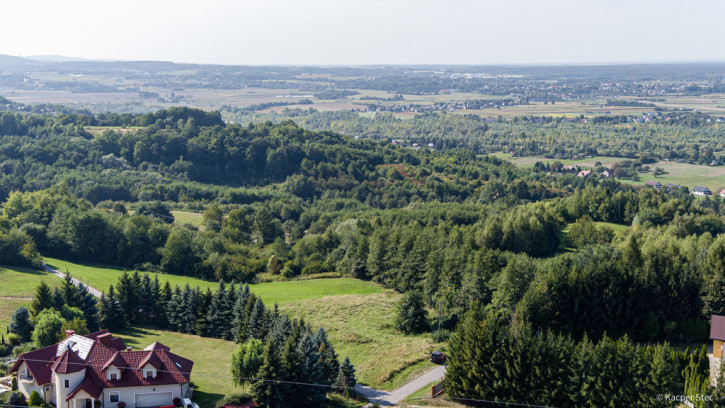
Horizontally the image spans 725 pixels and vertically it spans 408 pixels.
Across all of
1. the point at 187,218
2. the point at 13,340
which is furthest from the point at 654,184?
the point at 13,340

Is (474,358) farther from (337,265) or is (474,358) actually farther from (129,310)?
(337,265)

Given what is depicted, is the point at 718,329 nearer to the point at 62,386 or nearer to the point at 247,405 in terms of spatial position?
the point at 247,405

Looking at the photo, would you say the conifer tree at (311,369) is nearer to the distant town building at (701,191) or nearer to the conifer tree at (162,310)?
the conifer tree at (162,310)

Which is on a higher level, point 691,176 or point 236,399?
point 236,399


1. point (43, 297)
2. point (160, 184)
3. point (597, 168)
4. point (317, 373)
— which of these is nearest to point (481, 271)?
point (317, 373)

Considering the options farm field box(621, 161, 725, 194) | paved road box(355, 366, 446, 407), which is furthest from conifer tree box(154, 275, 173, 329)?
farm field box(621, 161, 725, 194)

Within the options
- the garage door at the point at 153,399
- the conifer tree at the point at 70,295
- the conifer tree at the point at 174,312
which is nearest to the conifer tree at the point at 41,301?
the conifer tree at the point at 70,295
